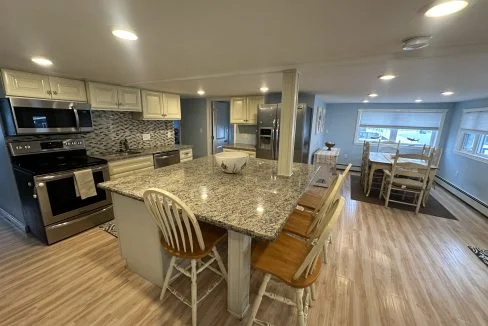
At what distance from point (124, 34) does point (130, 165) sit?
7.62 feet

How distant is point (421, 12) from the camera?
0.97m

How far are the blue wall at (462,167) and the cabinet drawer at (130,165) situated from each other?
5.90m

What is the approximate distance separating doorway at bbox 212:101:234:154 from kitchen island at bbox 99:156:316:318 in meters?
3.52

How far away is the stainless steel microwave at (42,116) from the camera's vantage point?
86.7 inches

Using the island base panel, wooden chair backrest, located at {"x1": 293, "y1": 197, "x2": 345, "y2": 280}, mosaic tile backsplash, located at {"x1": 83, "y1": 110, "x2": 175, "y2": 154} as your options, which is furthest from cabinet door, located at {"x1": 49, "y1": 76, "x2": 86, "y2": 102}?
wooden chair backrest, located at {"x1": 293, "y1": 197, "x2": 345, "y2": 280}

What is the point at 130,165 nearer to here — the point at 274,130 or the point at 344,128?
the point at 274,130

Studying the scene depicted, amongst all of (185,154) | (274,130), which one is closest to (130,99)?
(185,154)

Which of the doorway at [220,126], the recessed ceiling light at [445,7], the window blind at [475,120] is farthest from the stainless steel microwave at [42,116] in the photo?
the window blind at [475,120]

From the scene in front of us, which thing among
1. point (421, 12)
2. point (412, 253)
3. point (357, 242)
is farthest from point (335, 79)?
point (412, 253)

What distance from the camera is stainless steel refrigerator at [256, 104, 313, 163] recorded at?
3.72m

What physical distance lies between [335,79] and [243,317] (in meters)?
2.78

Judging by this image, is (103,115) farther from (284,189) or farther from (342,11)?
(342,11)

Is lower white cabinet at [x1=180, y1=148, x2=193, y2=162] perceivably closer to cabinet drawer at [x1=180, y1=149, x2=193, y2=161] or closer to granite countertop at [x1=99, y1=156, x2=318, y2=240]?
cabinet drawer at [x1=180, y1=149, x2=193, y2=161]

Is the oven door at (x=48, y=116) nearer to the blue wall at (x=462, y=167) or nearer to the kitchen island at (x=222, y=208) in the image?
the kitchen island at (x=222, y=208)
